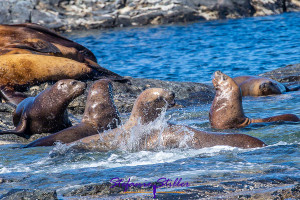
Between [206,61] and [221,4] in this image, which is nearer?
[206,61]

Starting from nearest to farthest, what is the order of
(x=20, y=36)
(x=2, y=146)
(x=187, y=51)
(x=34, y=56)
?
(x=2, y=146), (x=34, y=56), (x=20, y=36), (x=187, y=51)

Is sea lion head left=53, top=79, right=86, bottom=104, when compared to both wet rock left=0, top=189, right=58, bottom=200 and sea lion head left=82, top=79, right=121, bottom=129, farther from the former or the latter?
wet rock left=0, top=189, right=58, bottom=200

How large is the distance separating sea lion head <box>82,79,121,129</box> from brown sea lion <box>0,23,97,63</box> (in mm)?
3595

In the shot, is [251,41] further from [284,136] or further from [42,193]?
[42,193]

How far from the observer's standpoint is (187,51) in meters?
20.2

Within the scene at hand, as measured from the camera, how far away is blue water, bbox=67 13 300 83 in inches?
646

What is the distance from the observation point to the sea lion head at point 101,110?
24.6 feet

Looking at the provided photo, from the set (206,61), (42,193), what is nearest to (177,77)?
(206,61)

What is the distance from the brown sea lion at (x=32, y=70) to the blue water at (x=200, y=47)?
4.89 meters

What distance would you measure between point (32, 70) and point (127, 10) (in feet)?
63.8

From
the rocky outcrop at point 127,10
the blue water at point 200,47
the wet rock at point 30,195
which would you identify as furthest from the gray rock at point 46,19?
the wet rock at point 30,195

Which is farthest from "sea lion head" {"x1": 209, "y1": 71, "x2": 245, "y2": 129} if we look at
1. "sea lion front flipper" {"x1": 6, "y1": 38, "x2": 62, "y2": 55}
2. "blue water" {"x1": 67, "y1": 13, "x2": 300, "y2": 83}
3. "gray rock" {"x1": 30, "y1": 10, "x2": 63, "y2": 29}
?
"gray rock" {"x1": 30, "y1": 10, "x2": 63, "y2": 29}

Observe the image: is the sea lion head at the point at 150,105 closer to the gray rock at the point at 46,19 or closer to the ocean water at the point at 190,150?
the ocean water at the point at 190,150

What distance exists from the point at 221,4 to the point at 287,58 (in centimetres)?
1275
